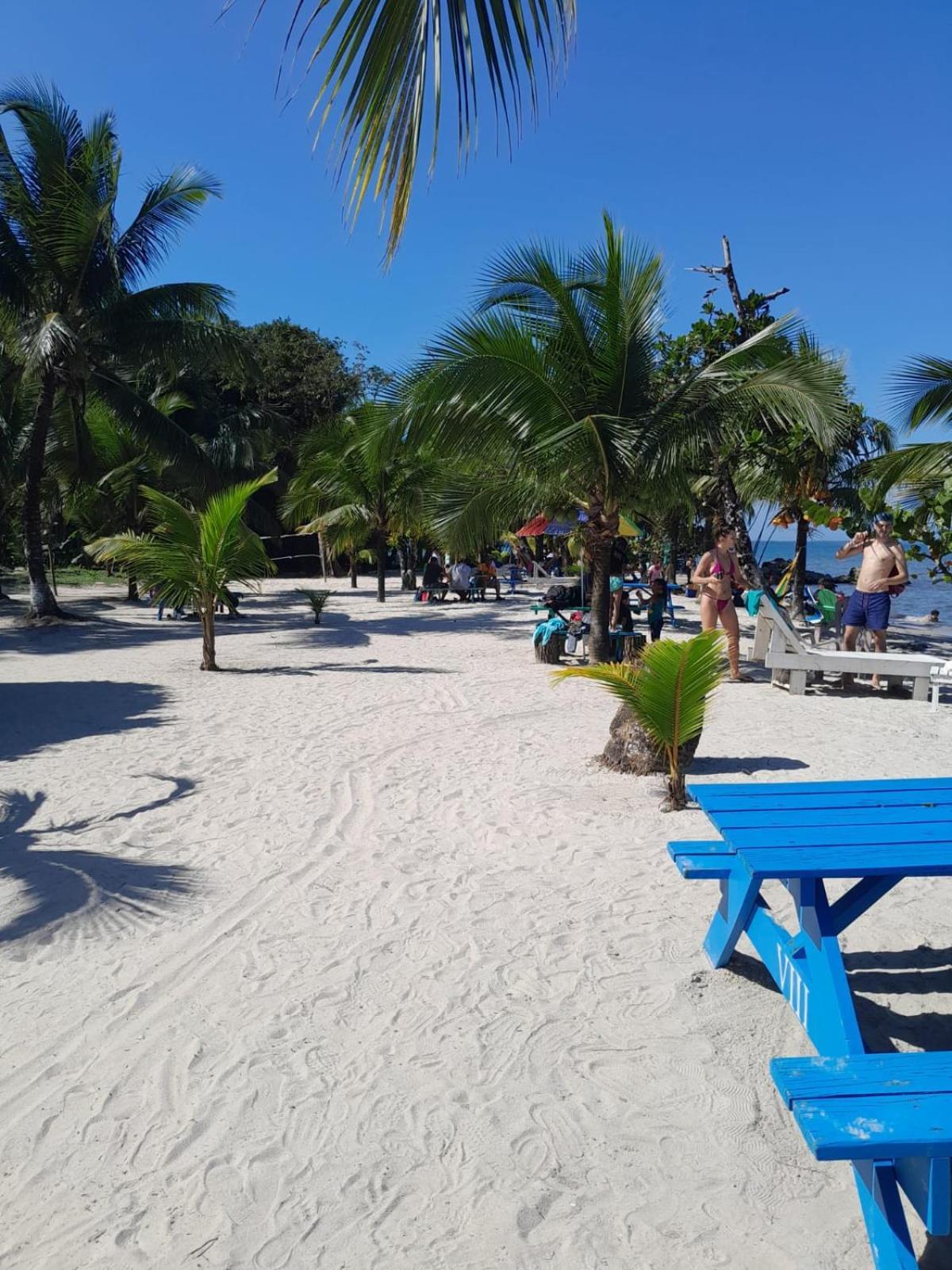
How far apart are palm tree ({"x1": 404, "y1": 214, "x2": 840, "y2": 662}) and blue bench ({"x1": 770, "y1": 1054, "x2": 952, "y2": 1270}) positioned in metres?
8.13

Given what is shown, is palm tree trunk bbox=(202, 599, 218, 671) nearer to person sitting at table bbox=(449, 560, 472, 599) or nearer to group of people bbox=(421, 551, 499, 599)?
group of people bbox=(421, 551, 499, 599)

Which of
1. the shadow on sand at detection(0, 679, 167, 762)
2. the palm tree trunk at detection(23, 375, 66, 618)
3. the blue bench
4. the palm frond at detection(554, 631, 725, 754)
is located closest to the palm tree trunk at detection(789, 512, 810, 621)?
the shadow on sand at detection(0, 679, 167, 762)

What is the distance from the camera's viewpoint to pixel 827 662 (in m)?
8.67

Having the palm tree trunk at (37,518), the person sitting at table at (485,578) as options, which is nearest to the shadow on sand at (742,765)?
the palm tree trunk at (37,518)

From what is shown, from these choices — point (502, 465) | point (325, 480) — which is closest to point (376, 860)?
point (502, 465)

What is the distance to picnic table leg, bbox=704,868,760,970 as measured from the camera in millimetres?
2930

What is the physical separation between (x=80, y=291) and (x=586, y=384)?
918 cm

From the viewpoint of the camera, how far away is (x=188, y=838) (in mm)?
4766

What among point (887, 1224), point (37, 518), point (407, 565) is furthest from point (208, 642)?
point (407, 565)

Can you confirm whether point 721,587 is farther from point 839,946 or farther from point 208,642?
point 839,946

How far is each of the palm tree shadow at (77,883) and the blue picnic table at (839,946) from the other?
233cm

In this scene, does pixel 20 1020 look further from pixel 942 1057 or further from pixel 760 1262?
pixel 942 1057

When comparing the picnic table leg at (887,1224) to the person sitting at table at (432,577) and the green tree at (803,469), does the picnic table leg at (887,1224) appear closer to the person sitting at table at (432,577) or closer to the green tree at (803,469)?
the green tree at (803,469)

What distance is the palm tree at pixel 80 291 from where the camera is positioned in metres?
13.7
